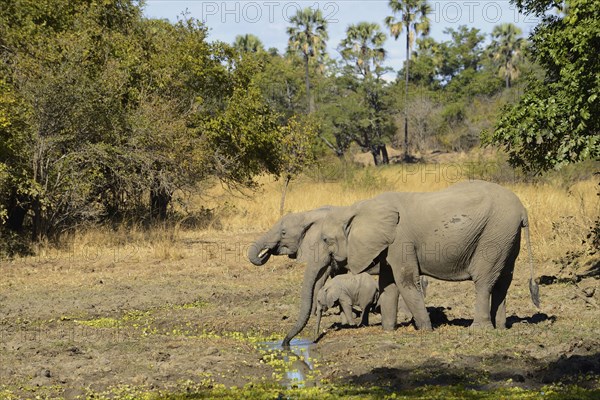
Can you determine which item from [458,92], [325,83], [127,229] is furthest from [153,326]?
[458,92]

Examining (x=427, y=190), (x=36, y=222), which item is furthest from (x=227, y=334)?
(x=427, y=190)

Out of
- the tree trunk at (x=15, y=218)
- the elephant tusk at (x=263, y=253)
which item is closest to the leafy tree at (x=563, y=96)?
the elephant tusk at (x=263, y=253)

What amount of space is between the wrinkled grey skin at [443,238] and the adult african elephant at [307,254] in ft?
1.40

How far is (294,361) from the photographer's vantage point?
34.0 ft

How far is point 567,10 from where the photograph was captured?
47.9 feet

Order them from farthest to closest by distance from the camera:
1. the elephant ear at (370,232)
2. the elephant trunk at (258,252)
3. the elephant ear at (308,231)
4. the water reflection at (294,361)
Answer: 1. the elephant trunk at (258,252)
2. the elephant ear at (308,231)
3. the elephant ear at (370,232)
4. the water reflection at (294,361)

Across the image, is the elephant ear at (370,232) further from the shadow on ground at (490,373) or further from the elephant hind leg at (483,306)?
the shadow on ground at (490,373)

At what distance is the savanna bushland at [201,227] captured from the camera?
29.7 feet

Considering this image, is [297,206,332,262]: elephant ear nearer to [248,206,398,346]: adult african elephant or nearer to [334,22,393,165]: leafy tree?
[248,206,398,346]: adult african elephant

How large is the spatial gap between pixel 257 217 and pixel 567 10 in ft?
49.3

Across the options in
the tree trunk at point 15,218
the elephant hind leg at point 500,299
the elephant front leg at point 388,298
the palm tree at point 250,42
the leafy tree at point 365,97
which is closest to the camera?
the elephant hind leg at point 500,299

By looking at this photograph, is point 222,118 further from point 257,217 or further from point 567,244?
point 567,244

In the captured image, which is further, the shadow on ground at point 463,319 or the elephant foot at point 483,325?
the shadow on ground at point 463,319

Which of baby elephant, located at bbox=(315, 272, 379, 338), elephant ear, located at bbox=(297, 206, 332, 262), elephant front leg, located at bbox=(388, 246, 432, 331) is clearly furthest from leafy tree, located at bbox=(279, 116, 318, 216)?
elephant front leg, located at bbox=(388, 246, 432, 331)
